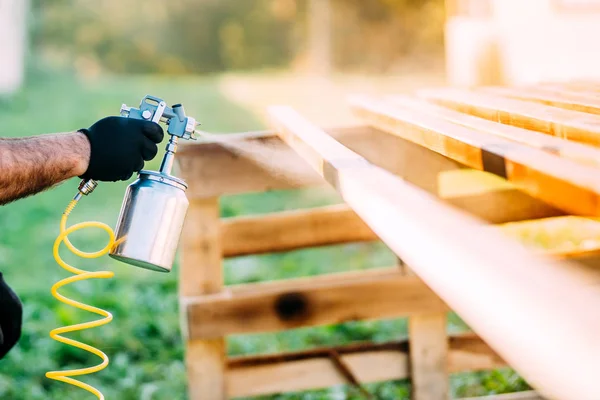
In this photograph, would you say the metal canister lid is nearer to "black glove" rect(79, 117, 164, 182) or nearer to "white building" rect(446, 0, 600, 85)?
"black glove" rect(79, 117, 164, 182)

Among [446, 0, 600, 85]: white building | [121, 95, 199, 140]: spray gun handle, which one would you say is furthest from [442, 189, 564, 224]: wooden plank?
[446, 0, 600, 85]: white building

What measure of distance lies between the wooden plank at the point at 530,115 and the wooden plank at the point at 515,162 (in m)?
0.14

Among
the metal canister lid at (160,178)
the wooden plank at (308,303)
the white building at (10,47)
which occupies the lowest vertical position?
the wooden plank at (308,303)

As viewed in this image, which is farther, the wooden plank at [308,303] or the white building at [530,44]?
the white building at [530,44]

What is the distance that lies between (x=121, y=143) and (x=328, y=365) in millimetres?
1332

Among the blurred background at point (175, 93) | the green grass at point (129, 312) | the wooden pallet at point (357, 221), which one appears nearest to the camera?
the wooden pallet at point (357, 221)

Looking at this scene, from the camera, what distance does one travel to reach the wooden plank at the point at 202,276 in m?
2.63

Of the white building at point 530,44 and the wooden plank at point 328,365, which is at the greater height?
the white building at point 530,44

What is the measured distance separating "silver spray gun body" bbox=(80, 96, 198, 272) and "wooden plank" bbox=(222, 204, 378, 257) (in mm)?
954

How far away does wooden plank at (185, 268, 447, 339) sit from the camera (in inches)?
102

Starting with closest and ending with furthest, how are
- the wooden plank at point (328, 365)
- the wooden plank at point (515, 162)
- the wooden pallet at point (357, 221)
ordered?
1. the wooden plank at point (515, 162)
2. the wooden pallet at point (357, 221)
3. the wooden plank at point (328, 365)

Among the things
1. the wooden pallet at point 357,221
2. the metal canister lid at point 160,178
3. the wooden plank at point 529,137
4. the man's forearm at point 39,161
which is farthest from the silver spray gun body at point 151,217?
the wooden plank at point 529,137

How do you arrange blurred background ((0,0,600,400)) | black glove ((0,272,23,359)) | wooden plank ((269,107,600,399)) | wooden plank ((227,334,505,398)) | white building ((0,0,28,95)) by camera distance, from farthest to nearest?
white building ((0,0,28,95)) < blurred background ((0,0,600,400)) < wooden plank ((227,334,505,398)) < black glove ((0,272,23,359)) < wooden plank ((269,107,600,399))

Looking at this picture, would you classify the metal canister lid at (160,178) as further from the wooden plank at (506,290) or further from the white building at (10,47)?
the white building at (10,47)
